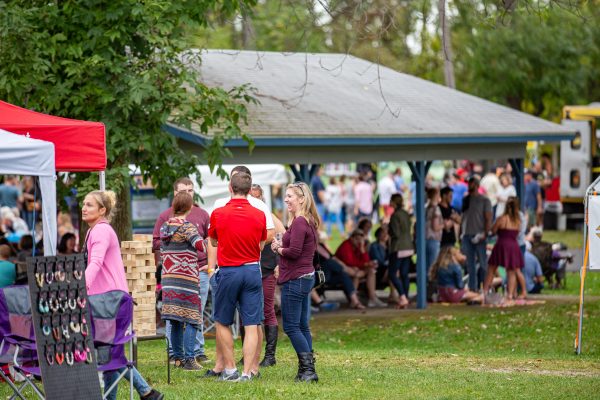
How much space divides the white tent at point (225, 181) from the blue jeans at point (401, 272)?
9.59 feet

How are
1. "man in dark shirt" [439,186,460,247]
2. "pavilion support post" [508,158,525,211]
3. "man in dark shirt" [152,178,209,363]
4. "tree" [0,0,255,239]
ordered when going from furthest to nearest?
"pavilion support post" [508,158,525,211] → "man in dark shirt" [439,186,460,247] → "tree" [0,0,255,239] → "man in dark shirt" [152,178,209,363]

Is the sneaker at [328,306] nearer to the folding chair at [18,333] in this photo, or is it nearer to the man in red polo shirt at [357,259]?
the man in red polo shirt at [357,259]

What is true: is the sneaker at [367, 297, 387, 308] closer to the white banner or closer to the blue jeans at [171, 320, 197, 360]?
Result: the white banner

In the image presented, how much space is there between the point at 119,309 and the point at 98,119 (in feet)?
19.6

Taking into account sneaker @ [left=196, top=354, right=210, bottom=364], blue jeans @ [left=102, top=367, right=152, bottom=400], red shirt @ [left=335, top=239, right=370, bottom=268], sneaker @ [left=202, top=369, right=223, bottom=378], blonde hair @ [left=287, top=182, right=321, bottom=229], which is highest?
blonde hair @ [left=287, top=182, right=321, bottom=229]

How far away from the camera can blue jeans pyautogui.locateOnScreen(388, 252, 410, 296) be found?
61.4 feet

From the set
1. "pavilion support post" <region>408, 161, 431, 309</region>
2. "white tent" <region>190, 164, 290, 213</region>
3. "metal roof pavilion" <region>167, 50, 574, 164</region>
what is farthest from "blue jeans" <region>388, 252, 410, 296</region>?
"white tent" <region>190, 164, 290, 213</region>

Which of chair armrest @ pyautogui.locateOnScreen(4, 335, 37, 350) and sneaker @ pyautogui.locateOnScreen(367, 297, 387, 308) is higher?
chair armrest @ pyautogui.locateOnScreen(4, 335, 37, 350)

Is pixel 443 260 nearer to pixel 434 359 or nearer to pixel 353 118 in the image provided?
pixel 353 118

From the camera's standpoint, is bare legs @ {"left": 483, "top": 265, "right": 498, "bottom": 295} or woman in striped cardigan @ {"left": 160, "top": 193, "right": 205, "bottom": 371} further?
bare legs @ {"left": 483, "top": 265, "right": 498, "bottom": 295}

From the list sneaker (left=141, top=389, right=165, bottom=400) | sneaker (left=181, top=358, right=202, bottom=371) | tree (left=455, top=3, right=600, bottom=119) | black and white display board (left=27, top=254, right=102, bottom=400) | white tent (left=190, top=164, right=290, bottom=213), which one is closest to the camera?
black and white display board (left=27, top=254, right=102, bottom=400)

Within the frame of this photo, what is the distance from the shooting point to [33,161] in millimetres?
8859

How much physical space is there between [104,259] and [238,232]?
1303 mm

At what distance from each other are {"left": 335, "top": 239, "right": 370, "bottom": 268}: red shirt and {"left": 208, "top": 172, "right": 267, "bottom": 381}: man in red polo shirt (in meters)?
9.01
